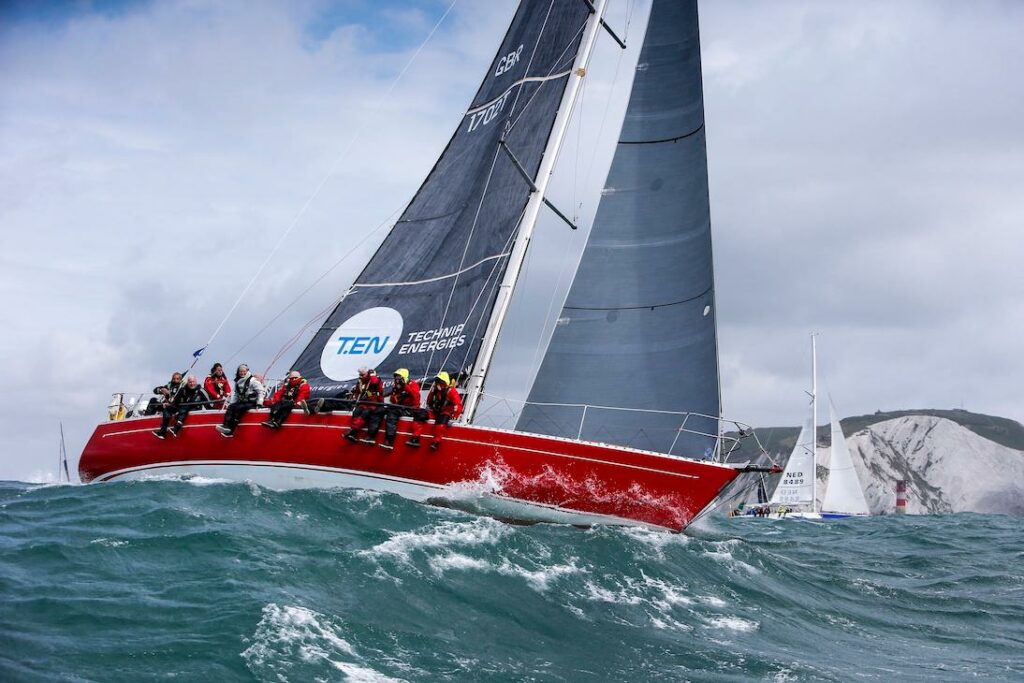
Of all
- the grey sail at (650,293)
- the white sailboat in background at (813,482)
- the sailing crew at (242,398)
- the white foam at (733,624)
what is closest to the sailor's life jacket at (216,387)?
the sailing crew at (242,398)

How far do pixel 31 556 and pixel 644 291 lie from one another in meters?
10.3

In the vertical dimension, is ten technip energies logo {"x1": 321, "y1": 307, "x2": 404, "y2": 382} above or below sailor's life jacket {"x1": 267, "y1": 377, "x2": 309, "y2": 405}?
above

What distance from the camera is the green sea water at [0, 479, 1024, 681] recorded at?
841cm

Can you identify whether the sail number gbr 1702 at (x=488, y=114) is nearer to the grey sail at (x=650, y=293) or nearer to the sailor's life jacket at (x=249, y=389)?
the grey sail at (x=650, y=293)

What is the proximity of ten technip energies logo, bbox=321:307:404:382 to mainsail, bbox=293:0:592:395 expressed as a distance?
0.02 meters

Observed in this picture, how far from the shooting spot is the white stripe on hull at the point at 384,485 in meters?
14.4

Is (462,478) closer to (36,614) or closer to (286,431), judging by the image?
(286,431)

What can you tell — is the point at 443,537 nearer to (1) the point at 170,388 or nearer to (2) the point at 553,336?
(2) the point at 553,336

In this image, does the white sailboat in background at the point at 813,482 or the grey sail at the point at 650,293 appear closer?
the grey sail at the point at 650,293

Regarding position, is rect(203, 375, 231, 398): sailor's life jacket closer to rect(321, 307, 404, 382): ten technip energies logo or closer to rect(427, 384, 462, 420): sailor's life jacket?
rect(321, 307, 404, 382): ten technip energies logo

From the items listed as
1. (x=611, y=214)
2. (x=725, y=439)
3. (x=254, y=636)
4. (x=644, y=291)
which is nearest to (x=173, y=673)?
(x=254, y=636)

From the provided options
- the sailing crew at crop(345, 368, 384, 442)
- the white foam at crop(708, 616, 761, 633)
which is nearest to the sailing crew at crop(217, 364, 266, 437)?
the sailing crew at crop(345, 368, 384, 442)

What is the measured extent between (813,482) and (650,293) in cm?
4100

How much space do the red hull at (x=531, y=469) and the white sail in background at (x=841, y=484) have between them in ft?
140
